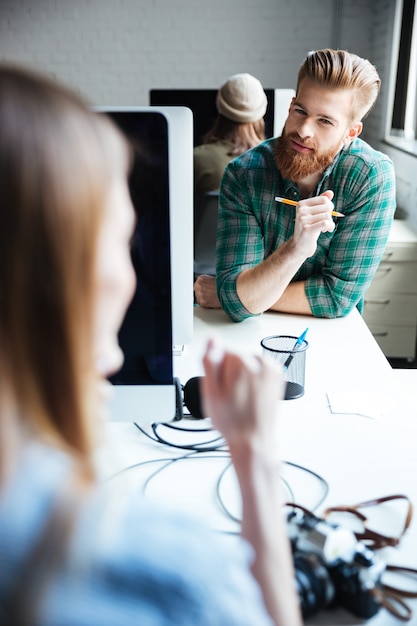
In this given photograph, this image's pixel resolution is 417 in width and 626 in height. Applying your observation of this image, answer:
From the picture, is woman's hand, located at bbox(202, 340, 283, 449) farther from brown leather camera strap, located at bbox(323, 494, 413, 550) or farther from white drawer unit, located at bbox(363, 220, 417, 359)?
white drawer unit, located at bbox(363, 220, 417, 359)

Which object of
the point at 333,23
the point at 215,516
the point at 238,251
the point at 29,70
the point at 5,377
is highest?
the point at 333,23

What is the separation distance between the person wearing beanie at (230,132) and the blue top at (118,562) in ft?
7.32

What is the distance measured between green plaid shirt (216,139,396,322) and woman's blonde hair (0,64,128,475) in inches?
43.9

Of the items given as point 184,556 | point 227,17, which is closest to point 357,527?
point 184,556

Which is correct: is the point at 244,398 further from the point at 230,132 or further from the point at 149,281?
the point at 230,132

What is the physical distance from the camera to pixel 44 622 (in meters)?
0.38

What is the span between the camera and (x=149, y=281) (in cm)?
91

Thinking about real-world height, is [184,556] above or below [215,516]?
above

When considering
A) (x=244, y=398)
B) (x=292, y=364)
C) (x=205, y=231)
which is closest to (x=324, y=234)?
(x=292, y=364)

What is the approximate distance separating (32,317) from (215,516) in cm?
53

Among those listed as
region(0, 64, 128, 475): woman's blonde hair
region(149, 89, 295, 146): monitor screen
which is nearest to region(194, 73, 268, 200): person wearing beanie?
region(149, 89, 295, 146): monitor screen

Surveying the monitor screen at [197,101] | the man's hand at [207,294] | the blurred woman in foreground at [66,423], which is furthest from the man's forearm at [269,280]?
the monitor screen at [197,101]

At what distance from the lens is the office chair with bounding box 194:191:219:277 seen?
2.24 meters

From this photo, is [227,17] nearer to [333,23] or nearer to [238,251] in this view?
[333,23]
